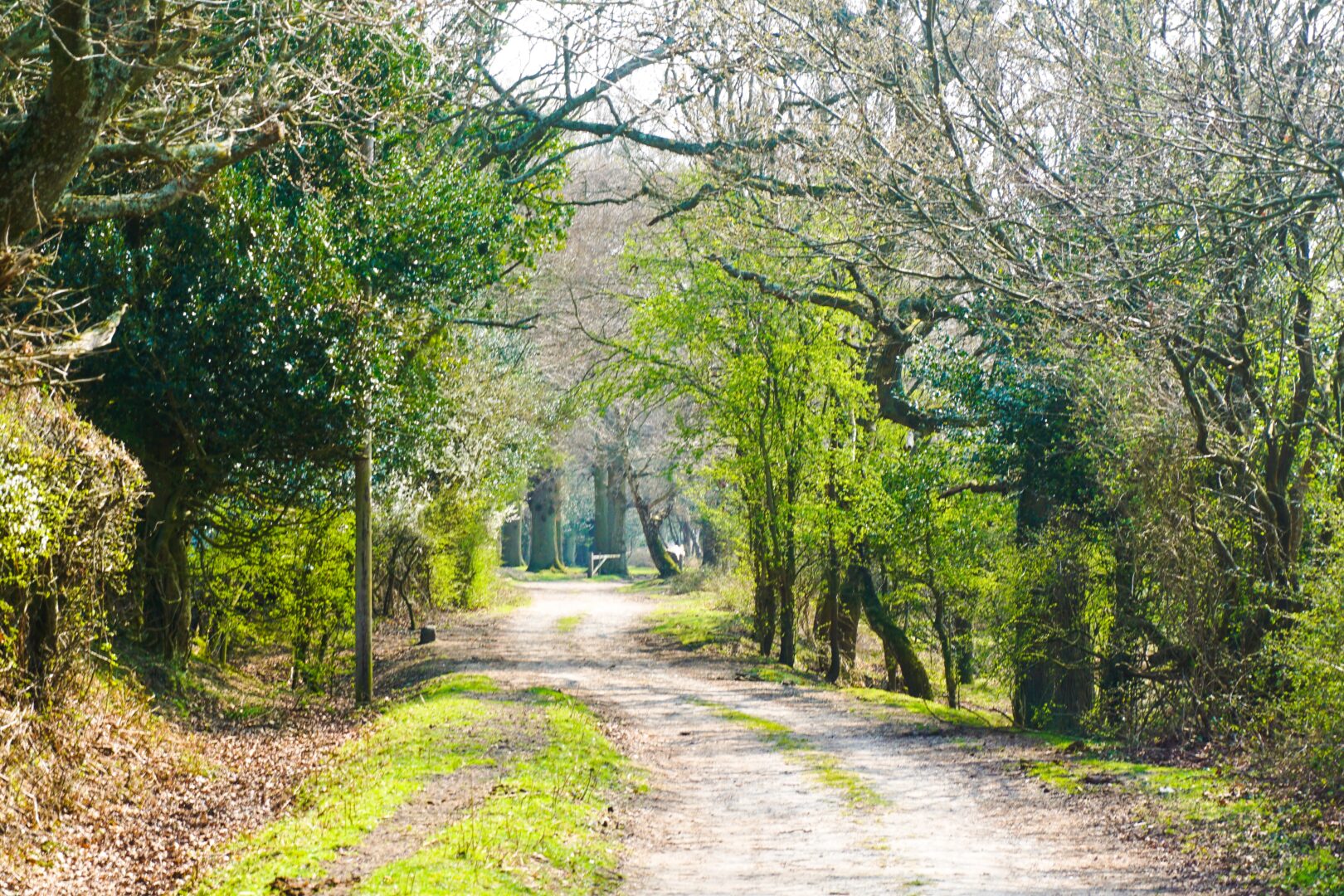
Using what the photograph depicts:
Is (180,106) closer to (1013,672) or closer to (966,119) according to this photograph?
(966,119)

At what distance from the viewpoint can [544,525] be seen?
5909 cm

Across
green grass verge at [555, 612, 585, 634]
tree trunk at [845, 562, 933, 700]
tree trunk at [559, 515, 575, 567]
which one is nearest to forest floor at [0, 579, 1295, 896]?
tree trunk at [845, 562, 933, 700]

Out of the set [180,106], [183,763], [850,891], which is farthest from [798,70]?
[183,763]

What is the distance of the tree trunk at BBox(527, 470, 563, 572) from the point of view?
56.9 meters

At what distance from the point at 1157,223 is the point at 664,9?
5.03 m

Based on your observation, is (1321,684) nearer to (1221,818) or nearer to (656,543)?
(1221,818)

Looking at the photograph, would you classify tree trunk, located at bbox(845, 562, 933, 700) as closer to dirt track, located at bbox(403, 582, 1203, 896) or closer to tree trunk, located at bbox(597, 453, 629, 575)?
dirt track, located at bbox(403, 582, 1203, 896)

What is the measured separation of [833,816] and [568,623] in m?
21.5

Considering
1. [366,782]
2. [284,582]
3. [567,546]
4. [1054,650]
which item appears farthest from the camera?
[567,546]

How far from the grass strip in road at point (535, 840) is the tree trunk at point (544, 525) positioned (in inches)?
1743

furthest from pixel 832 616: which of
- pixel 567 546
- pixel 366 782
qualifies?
pixel 567 546

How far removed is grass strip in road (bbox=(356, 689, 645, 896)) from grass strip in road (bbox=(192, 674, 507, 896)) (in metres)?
0.71

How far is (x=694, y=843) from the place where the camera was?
934 centimetres

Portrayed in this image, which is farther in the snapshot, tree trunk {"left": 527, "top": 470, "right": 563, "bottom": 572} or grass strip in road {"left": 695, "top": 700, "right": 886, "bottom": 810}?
tree trunk {"left": 527, "top": 470, "right": 563, "bottom": 572}
